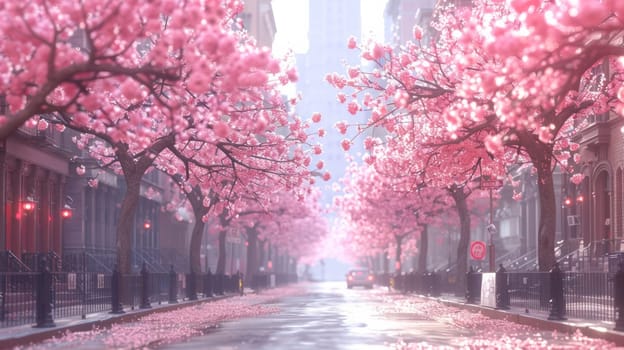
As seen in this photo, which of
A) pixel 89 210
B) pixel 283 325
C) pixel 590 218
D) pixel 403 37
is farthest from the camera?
pixel 403 37

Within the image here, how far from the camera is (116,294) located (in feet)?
94.0

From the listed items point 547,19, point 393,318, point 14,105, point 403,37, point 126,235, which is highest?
point 403,37

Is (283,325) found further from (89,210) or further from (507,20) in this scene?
(89,210)

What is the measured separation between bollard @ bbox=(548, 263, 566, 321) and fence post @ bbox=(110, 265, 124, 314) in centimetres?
1163

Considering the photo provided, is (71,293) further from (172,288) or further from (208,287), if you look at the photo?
(208,287)

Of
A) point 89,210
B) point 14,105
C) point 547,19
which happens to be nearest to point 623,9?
point 547,19

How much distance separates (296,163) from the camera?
31750 mm

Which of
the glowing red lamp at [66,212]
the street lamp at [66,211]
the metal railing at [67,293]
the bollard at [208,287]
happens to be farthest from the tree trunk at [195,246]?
the glowing red lamp at [66,212]

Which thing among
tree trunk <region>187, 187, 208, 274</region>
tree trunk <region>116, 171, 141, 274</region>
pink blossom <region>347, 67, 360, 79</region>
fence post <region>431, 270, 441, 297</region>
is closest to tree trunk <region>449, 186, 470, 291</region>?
fence post <region>431, 270, 441, 297</region>

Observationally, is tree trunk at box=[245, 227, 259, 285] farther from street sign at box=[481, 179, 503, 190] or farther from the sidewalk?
the sidewalk

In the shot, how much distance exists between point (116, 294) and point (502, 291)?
11289 millimetres

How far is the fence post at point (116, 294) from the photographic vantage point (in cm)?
2855

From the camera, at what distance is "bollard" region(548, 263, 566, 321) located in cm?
2436

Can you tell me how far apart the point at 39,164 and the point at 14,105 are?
21.3 metres
